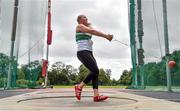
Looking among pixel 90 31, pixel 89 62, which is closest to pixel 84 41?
pixel 90 31

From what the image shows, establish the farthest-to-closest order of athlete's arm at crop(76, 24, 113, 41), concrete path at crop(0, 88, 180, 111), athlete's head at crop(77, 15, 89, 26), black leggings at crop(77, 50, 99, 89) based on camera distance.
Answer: athlete's head at crop(77, 15, 89, 26) < black leggings at crop(77, 50, 99, 89) < athlete's arm at crop(76, 24, 113, 41) < concrete path at crop(0, 88, 180, 111)

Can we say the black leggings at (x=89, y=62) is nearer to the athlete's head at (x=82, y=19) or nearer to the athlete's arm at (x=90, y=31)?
the athlete's arm at (x=90, y=31)

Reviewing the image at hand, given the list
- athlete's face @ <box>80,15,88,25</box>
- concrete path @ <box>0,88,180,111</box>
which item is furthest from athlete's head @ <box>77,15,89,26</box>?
concrete path @ <box>0,88,180,111</box>

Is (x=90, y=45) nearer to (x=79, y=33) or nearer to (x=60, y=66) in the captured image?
(x=79, y=33)

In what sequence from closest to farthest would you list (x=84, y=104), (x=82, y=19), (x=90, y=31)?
(x=84, y=104), (x=90, y=31), (x=82, y=19)

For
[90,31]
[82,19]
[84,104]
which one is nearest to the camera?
[84,104]

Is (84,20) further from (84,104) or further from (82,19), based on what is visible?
(84,104)

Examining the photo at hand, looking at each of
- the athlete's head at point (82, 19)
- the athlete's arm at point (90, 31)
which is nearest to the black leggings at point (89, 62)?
the athlete's arm at point (90, 31)

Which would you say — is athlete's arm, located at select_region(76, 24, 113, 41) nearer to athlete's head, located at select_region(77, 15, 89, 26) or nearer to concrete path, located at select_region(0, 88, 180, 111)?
athlete's head, located at select_region(77, 15, 89, 26)

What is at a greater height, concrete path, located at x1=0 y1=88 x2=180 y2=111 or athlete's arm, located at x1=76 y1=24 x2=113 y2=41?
athlete's arm, located at x1=76 y1=24 x2=113 y2=41

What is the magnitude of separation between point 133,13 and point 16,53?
4.82 meters

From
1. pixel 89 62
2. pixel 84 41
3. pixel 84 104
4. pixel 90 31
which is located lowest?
pixel 84 104

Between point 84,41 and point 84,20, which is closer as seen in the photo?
point 84,41

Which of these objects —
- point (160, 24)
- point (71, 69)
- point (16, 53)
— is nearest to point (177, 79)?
point (160, 24)
